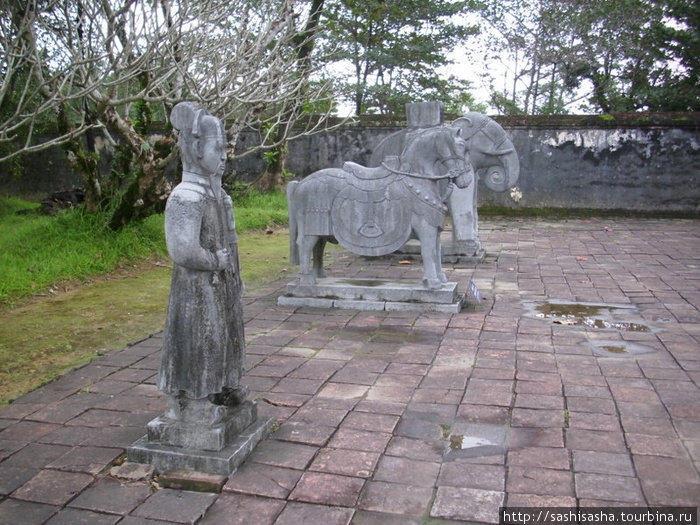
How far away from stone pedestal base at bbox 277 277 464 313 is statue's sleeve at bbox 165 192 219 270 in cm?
358

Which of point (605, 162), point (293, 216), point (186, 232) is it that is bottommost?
point (293, 216)

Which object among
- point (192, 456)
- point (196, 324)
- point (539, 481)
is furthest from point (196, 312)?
point (539, 481)

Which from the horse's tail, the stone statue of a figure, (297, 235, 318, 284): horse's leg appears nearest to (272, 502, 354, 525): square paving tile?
the stone statue of a figure

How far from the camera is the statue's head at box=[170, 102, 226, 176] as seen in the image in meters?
3.16

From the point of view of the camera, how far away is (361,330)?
19.0 feet

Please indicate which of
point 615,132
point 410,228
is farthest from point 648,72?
point 410,228

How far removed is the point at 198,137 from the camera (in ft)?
10.4

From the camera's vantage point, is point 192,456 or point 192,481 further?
point 192,456

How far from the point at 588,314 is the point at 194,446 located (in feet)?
14.4

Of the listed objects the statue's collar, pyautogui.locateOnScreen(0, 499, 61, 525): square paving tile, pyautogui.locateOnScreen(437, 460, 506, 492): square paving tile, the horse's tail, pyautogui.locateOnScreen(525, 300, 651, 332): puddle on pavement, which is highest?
the statue's collar

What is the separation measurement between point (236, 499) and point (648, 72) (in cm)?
1829

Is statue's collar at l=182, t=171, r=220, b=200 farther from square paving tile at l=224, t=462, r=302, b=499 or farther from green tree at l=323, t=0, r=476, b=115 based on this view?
green tree at l=323, t=0, r=476, b=115

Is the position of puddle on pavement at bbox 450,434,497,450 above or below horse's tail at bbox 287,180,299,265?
below

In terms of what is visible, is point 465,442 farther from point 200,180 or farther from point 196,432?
point 200,180
